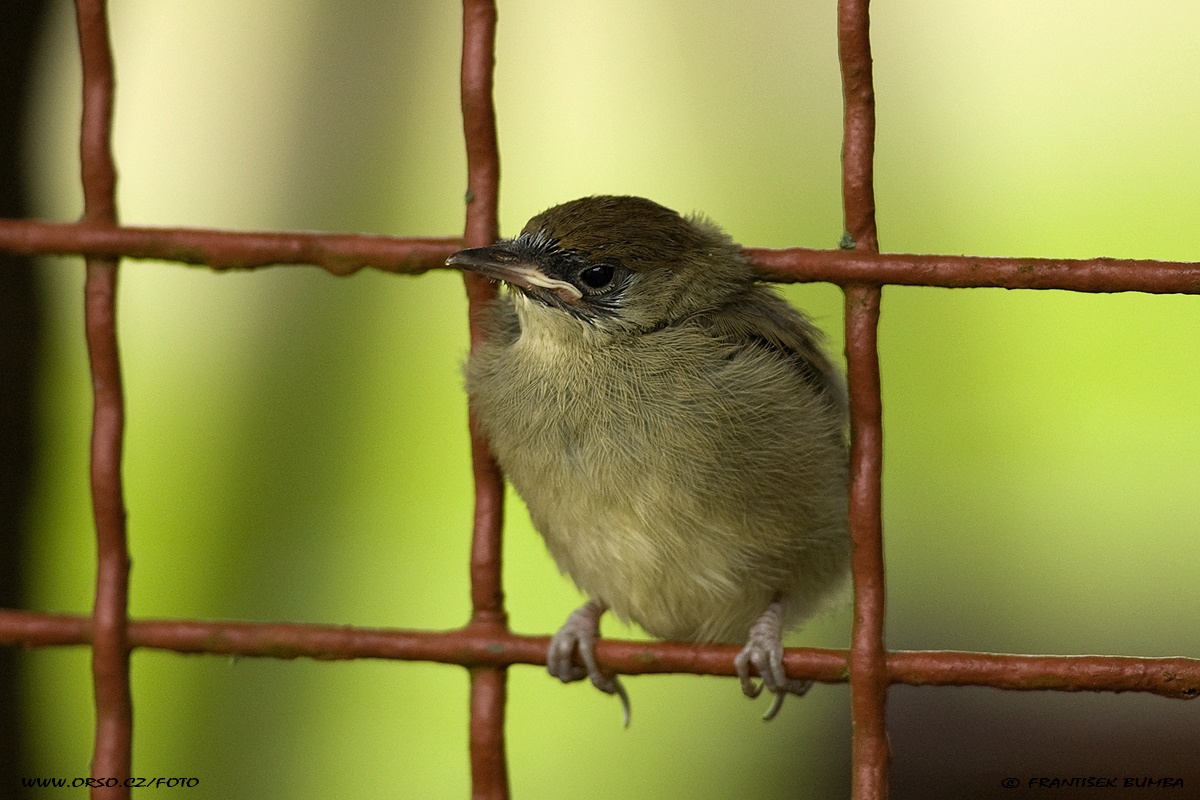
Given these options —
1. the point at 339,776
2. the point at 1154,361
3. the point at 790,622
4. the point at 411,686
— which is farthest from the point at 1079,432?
the point at 339,776

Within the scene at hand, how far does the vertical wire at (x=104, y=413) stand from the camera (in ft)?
7.27

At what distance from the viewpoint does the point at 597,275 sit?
96.0 inches

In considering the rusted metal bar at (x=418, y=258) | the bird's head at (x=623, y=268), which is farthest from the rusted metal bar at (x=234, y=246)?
the bird's head at (x=623, y=268)

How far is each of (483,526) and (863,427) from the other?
61 cm

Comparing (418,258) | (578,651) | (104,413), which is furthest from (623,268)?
(104,413)

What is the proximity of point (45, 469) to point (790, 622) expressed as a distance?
1901 millimetres

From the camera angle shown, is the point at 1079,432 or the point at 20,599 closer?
the point at 20,599

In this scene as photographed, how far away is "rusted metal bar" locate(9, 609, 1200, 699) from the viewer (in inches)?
81.4

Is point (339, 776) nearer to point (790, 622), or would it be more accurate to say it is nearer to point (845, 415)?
point (790, 622)

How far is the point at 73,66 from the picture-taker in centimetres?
378

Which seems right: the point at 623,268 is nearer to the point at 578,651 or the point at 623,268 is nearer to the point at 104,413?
the point at 578,651

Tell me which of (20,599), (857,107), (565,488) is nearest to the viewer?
(857,107)

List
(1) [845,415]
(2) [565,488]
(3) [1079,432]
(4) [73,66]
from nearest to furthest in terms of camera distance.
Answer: (2) [565,488], (1) [845,415], (4) [73,66], (3) [1079,432]

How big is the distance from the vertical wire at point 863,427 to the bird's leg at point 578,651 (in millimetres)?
428
